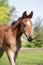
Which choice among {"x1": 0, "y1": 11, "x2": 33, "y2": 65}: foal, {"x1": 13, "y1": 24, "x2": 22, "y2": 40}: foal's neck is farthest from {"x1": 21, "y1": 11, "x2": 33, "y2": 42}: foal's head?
{"x1": 13, "y1": 24, "x2": 22, "y2": 40}: foal's neck

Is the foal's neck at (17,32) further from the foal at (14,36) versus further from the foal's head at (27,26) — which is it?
the foal's head at (27,26)

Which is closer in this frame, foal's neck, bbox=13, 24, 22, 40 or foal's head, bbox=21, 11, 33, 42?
foal's head, bbox=21, 11, 33, 42

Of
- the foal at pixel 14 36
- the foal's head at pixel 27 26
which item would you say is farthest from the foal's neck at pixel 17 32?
the foal's head at pixel 27 26

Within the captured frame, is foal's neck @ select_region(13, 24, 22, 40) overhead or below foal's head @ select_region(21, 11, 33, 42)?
below

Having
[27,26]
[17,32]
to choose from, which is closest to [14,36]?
[17,32]

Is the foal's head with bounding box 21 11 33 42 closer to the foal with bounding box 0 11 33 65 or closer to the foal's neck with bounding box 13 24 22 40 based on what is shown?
the foal with bounding box 0 11 33 65

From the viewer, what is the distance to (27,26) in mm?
5559

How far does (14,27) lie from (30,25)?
590 millimetres

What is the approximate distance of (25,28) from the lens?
5574 mm

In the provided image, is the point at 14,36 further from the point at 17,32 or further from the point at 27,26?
the point at 27,26

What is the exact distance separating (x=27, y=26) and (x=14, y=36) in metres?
0.58

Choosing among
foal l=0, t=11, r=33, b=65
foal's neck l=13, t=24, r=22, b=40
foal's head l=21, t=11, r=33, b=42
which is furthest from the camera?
foal's neck l=13, t=24, r=22, b=40

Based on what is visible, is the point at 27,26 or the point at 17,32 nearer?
the point at 27,26

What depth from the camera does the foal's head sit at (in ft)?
17.9
